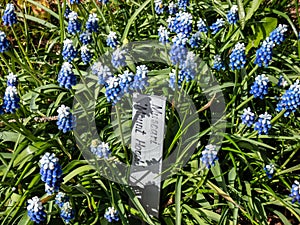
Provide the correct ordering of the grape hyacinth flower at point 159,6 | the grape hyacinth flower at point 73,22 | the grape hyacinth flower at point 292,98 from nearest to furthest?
1. the grape hyacinth flower at point 292,98
2. the grape hyacinth flower at point 73,22
3. the grape hyacinth flower at point 159,6

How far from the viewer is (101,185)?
12.2 feet

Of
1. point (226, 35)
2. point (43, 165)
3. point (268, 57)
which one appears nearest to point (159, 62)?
point (226, 35)

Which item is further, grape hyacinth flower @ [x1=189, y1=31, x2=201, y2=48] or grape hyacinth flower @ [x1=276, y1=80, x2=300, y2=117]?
grape hyacinth flower @ [x1=189, y1=31, x2=201, y2=48]

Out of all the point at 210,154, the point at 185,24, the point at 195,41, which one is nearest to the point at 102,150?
the point at 210,154

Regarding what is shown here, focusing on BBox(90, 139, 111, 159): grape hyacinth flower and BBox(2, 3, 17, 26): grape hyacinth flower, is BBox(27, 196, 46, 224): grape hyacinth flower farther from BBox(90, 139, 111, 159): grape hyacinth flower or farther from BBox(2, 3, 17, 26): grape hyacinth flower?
BBox(2, 3, 17, 26): grape hyacinth flower

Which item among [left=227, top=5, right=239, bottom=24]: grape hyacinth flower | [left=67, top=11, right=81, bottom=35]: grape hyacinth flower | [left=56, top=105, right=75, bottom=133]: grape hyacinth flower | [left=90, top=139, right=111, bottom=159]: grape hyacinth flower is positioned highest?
[left=227, top=5, right=239, bottom=24]: grape hyacinth flower

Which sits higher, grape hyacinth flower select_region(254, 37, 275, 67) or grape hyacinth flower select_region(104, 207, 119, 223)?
grape hyacinth flower select_region(254, 37, 275, 67)

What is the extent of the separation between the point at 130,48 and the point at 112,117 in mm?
676

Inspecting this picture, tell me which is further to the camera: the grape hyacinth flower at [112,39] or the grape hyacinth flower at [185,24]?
the grape hyacinth flower at [112,39]

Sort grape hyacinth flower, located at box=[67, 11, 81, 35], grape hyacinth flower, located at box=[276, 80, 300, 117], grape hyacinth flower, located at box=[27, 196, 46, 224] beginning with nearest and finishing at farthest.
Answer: grape hyacinth flower, located at box=[27, 196, 46, 224], grape hyacinth flower, located at box=[276, 80, 300, 117], grape hyacinth flower, located at box=[67, 11, 81, 35]

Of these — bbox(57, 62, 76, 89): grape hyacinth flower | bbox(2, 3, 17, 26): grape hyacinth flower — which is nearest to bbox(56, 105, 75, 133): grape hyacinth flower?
bbox(57, 62, 76, 89): grape hyacinth flower

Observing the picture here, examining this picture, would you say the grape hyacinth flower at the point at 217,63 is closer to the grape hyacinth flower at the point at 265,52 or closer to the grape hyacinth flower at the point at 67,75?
the grape hyacinth flower at the point at 265,52

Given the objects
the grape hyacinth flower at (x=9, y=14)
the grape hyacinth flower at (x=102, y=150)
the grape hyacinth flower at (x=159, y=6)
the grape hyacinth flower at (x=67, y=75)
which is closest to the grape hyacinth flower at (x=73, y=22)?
the grape hyacinth flower at (x=9, y=14)

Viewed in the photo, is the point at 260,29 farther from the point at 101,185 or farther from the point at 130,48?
the point at 101,185
